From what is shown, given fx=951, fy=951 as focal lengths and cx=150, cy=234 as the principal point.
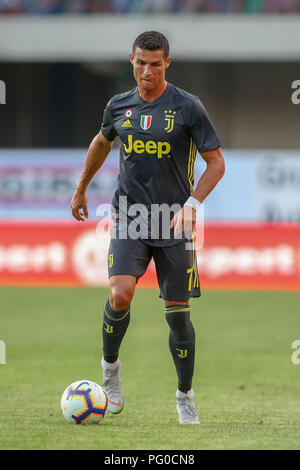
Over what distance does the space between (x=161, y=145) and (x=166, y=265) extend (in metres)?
0.81

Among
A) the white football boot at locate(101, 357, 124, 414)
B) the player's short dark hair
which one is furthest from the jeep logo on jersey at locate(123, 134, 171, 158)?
the white football boot at locate(101, 357, 124, 414)

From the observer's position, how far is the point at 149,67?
637cm

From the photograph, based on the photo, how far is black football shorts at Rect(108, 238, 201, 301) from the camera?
21.1 feet

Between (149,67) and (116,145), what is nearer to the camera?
(149,67)

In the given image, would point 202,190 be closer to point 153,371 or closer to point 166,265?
point 166,265

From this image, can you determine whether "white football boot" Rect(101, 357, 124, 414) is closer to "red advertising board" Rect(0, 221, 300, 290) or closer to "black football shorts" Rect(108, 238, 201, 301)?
"black football shorts" Rect(108, 238, 201, 301)

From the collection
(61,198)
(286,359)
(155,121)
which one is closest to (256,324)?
(286,359)

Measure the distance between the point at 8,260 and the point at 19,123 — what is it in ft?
36.5

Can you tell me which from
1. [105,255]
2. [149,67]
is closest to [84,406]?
[149,67]

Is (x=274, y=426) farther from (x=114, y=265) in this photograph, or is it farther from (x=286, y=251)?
(x=286, y=251)

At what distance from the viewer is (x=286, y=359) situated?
1036cm

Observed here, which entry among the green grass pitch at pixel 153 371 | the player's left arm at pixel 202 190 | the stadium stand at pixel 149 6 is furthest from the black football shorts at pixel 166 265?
the stadium stand at pixel 149 6

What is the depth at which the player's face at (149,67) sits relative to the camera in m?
6.34

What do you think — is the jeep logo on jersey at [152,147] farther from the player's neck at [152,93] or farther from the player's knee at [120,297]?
the player's knee at [120,297]
